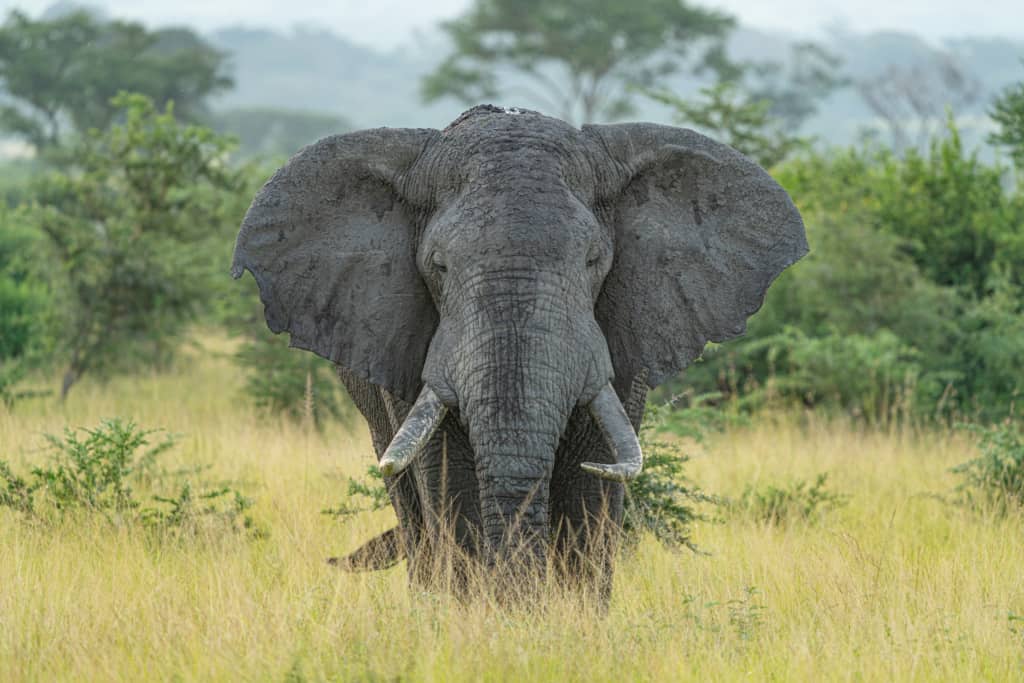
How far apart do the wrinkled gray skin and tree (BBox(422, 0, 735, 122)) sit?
110 feet

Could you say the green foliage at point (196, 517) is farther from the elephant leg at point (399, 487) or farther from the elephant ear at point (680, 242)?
the elephant ear at point (680, 242)

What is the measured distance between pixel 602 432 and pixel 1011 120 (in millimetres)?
10091

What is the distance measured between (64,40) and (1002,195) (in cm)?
3277

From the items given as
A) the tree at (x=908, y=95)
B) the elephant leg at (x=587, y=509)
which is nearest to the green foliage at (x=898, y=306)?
the elephant leg at (x=587, y=509)

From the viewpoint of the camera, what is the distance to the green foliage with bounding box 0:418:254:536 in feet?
21.8

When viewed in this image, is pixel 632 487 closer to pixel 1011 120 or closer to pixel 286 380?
pixel 286 380

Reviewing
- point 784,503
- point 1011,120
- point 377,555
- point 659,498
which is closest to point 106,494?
point 377,555

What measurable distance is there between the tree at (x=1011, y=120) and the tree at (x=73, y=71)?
29.4 m

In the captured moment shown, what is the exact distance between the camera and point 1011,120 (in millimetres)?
13461

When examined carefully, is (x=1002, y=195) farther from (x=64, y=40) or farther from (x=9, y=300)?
(x=64, y=40)

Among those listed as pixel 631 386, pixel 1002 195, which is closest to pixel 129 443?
pixel 631 386

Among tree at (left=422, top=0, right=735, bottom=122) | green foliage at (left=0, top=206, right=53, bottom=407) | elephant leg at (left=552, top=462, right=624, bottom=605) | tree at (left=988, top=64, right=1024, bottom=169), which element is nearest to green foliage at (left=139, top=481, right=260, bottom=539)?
elephant leg at (left=552, top=462, right=624, bottom=605)

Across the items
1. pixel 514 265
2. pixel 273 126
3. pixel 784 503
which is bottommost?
pixel 784 503

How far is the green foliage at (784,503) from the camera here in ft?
25.8
